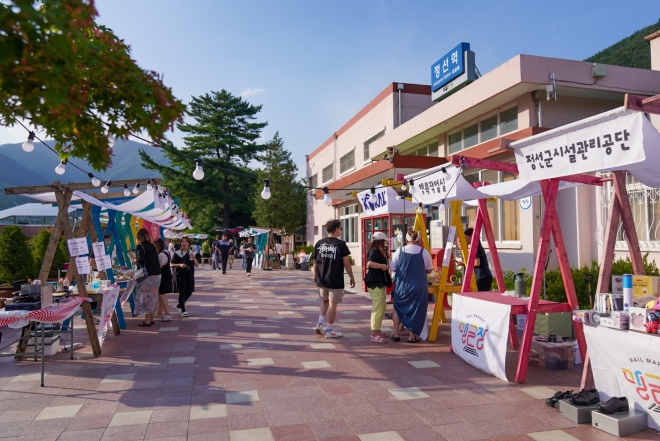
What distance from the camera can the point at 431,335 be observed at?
6996 millimetres

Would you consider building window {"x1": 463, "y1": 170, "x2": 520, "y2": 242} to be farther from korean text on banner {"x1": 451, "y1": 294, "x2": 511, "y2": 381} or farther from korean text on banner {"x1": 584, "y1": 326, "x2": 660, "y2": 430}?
korean text on banner {"x1": 584, "y1": 326, "x2": 660, "y2": 430}

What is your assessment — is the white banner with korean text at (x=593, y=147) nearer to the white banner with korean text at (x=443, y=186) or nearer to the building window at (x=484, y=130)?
the white banner with korean text at (x=443, y=186)

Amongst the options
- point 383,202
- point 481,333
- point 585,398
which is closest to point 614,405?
point 585,398

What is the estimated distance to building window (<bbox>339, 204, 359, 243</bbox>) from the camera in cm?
2409

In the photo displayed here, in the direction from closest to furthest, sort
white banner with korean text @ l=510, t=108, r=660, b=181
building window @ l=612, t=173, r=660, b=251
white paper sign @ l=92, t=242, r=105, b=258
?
white banner with korean text @ l=510, t=108, r=660, b=181 → white paper sign @ l=92, t=242, r=105, b=258 → building window @ l=612, t=173, r=660, b=251

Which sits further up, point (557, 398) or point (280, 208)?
point (280, 208)

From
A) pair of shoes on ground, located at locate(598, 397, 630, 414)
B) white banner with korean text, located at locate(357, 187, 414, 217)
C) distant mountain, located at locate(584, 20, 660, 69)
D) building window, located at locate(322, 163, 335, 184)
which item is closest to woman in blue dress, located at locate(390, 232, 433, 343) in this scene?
white banner with korean text, located at locate(357, 187, 414, 217)

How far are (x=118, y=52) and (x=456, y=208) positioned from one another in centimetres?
619

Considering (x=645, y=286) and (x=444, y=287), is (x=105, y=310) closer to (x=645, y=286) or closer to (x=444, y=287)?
(x=444, y=287)

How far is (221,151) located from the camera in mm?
42656

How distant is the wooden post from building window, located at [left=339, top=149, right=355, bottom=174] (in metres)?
20.0

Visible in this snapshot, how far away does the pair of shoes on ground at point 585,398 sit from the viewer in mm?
3953

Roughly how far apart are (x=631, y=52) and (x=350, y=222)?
27.0 meters

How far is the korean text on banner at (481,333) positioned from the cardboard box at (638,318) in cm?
127
